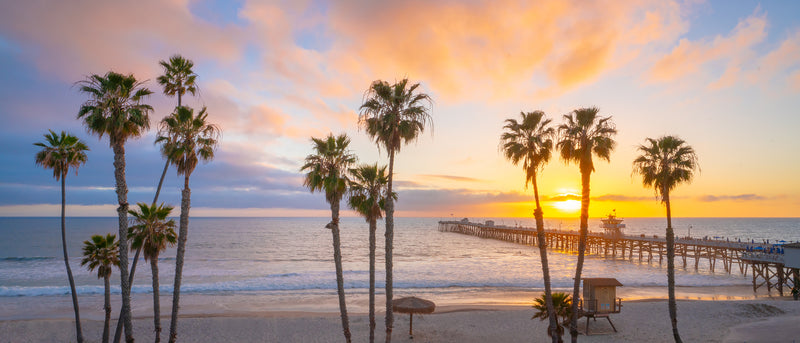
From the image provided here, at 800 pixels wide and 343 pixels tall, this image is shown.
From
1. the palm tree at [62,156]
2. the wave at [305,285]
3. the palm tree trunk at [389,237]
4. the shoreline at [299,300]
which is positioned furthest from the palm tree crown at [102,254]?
the wave at [305,285]

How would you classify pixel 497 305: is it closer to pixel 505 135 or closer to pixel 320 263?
pixel 505 135

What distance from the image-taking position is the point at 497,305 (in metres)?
28.8

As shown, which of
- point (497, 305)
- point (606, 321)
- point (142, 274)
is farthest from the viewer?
point (142, 274)

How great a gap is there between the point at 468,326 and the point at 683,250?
5062 cm

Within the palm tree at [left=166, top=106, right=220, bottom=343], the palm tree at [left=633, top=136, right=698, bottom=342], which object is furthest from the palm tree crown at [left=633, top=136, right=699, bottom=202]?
the palm tree at [left=166, top=106, right=220, bottom=343]

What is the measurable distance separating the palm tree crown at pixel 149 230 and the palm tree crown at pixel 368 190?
23.3ft

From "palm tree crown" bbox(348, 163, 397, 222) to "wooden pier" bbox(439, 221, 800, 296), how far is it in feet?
115

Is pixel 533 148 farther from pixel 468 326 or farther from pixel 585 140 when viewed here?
pixel 468 326

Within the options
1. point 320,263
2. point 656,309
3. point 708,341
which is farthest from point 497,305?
point 320,263

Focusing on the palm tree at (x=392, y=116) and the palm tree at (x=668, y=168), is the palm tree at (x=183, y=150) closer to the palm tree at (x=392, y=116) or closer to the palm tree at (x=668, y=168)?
the palm tree at (x=392, y=116)

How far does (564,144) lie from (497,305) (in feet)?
56.0

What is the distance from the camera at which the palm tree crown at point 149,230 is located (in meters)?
15.4

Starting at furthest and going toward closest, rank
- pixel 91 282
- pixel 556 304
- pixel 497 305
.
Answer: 1. pixel 91 282
2. pixel 497 305
3. pixel 556 304

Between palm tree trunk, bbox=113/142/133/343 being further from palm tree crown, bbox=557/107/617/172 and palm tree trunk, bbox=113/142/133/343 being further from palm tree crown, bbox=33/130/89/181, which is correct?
palm tree crown, bbox=557/107/617/172
